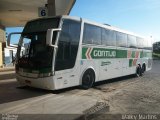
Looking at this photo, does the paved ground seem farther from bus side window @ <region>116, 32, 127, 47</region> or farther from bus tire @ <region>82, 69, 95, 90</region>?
bus side window @ <region>116, 32, 127, 47</region>

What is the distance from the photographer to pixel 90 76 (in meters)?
11.6

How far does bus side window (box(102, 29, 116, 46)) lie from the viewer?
12708mm

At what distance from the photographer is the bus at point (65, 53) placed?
933 centimetres

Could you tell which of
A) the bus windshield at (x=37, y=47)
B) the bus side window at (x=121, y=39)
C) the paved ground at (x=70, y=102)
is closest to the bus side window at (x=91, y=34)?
the bus windshield at (x=37, y=47)

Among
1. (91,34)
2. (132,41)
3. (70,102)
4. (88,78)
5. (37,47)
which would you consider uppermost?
(91,34)

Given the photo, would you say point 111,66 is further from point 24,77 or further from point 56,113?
point 56,113

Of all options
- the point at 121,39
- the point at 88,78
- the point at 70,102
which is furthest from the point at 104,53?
A: the point at 70,102

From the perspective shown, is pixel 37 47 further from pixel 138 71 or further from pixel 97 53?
pixel 138 71

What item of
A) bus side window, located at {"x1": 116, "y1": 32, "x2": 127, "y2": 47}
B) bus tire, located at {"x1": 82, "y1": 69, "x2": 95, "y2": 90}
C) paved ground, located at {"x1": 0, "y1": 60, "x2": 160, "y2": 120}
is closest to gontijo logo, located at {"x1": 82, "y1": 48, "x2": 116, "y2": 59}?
bus tire, located at {"x1": 82, "y1": 69, "x2": 95, "y2": 90}

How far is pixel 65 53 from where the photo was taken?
32.3 ft

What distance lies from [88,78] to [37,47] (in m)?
3.03

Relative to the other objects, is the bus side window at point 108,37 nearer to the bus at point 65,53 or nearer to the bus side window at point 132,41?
the bus at point 65,53

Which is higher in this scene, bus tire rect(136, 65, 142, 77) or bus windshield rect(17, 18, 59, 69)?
bus windshield rect(17, 18, 59, 69)

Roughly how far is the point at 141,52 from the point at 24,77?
10.8 m
